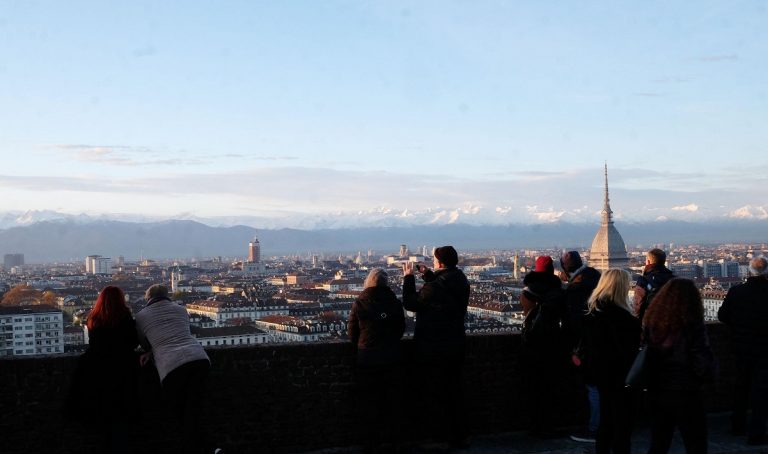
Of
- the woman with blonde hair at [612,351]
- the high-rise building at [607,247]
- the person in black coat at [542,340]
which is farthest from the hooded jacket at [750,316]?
the high-rise building at [607,247]

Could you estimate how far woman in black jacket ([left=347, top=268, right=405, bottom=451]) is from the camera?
7.42 metres

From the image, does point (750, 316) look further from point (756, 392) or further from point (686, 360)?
point (686, 360)

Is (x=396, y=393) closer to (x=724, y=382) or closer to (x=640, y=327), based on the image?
(x=640, y=327)

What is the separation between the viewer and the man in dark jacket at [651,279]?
7785 mm

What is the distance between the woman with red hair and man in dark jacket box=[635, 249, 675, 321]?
3953 millimetres

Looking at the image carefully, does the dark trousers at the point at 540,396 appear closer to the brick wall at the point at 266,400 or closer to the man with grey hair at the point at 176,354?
the brick wall at the point at 266,400

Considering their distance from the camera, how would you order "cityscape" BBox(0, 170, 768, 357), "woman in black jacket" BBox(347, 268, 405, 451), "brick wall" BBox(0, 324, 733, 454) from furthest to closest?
"cityscape" BBox(0, 170, 768, 357) < "woman in black jacket" BBox(347, 268, 405, 451) < "brick wall" BBox(0, 324, 733, 454)

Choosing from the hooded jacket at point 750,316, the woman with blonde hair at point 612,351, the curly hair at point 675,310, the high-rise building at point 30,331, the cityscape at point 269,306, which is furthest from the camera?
the high-rise building at point 30,331

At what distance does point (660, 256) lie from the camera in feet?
26.1

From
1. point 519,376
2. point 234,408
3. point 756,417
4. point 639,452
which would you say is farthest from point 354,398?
point 756,417

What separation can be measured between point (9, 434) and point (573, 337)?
4.34m

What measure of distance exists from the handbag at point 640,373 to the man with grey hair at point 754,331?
6.02ft

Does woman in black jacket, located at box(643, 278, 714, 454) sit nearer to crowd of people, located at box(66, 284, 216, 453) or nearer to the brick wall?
the brick wall

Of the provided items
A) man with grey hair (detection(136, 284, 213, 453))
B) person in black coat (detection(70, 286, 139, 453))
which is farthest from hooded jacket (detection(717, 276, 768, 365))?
person in black coat (detection(70, 286, 139, 453))
